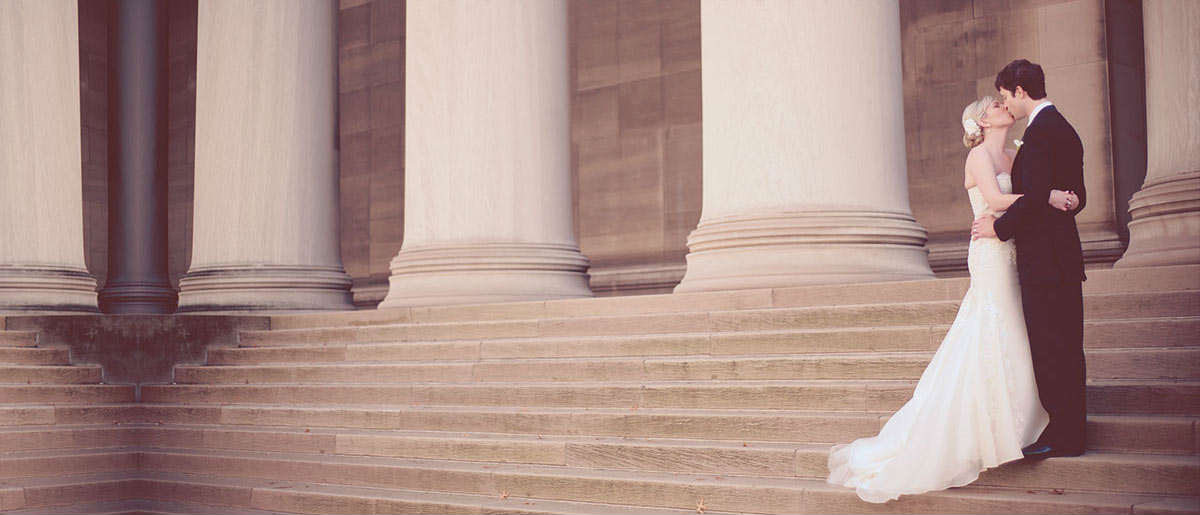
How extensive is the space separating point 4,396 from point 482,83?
1522cm

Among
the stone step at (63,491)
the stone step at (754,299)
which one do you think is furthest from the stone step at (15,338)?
the stone step at (754,299)

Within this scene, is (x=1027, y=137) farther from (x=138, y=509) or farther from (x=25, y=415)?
(x=25, y=415)

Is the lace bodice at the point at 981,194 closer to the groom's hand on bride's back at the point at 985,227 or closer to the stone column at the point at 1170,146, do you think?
the groom's hand on bride's back at the point at 985,227

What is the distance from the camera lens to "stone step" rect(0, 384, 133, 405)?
1236 inches

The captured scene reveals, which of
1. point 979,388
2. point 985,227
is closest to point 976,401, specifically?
point 979,388

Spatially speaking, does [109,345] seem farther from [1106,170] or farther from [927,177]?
[1106,170]

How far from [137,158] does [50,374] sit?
24.7 m

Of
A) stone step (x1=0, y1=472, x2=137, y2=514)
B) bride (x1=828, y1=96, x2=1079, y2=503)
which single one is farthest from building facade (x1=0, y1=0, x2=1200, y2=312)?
bride (x1=828, y1=96, x2=1079, y2=503)

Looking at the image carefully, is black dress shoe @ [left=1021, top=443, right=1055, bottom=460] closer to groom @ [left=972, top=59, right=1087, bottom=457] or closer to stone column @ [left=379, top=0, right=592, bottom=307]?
groom @ [left=972, top=59, right=1087, bottom=457]

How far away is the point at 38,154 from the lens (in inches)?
1575

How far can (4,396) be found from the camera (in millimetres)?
31297

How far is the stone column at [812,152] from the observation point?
28.2 m

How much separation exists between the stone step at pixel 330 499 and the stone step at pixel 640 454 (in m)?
1.24

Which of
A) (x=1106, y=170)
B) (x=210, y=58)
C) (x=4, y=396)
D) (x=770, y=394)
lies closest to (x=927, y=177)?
(x=1106, y=170)
